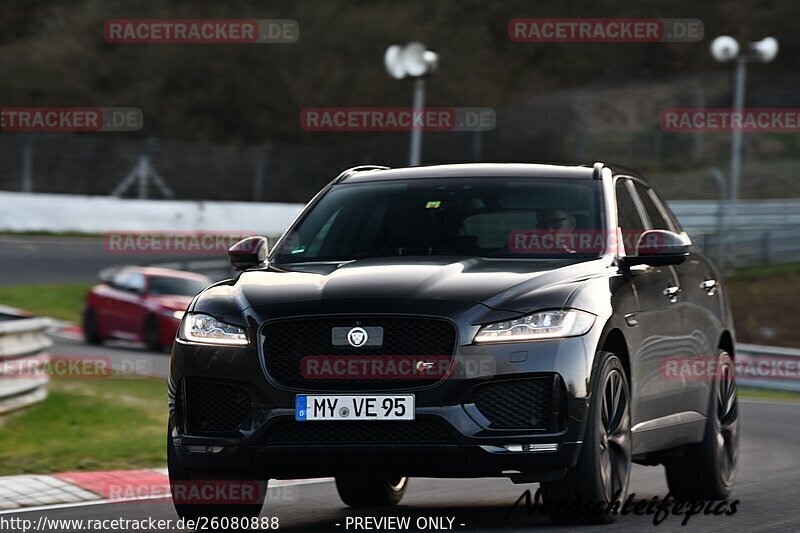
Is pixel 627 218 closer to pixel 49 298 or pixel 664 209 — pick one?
pixel 664 209

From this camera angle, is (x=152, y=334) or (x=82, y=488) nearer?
(x=82, y=488)

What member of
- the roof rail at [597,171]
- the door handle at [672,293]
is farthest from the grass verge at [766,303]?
the roof rail at [597,171]

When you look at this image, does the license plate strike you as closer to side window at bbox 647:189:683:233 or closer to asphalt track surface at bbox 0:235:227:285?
side window at bbox 647:189:683:233

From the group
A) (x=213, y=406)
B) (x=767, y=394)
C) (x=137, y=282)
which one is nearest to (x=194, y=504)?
(x=213, y=406)

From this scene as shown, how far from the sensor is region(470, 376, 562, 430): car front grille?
6.71 metres

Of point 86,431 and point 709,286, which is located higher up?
point 709,286

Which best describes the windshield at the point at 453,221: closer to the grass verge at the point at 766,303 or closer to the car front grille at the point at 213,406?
the car front grille at the point at 213,406

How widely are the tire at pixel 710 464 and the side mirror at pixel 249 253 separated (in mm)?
2625

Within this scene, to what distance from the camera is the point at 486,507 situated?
8.66 m

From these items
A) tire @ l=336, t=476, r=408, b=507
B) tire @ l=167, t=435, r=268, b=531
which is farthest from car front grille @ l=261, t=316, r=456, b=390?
tire @ l=336, t=476, r=408, b=507

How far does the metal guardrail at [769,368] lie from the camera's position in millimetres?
23422

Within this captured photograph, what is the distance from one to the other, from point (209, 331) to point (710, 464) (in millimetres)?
3257

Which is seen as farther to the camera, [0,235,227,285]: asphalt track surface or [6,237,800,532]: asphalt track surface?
[0,235,227,285]: asphalt track surface

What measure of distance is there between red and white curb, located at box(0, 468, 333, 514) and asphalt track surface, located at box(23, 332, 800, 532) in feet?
0.76
